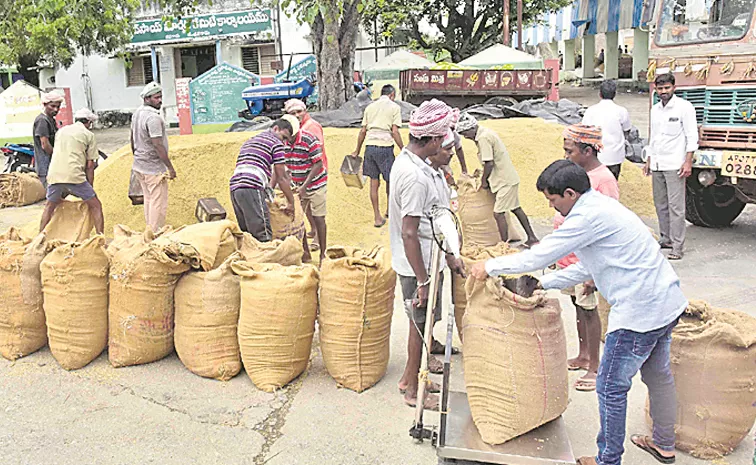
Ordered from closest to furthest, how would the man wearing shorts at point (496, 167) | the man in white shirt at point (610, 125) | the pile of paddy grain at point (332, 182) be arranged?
the man wearing shorts at point (496, 167) → the man in white shirt at point (610, 125) → the pile of paddy grain at point (332, 182)

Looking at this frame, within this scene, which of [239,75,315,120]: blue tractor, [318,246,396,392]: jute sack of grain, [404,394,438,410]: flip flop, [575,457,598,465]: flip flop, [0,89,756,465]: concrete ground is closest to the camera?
[575,457,598,465]: flip flop

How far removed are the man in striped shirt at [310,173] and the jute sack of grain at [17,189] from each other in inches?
227

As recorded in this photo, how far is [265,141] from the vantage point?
5793 mm

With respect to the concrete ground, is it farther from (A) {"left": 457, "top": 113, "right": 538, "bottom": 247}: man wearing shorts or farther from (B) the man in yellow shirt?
(B) the man in yellow shirt

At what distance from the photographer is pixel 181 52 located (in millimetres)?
24922

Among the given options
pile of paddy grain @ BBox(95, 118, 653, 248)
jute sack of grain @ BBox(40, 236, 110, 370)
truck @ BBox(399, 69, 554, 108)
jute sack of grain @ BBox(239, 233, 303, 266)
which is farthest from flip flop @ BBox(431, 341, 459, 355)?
truck @ BBox(399, 69, 554, 108)

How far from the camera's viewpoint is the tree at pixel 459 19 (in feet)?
91.7

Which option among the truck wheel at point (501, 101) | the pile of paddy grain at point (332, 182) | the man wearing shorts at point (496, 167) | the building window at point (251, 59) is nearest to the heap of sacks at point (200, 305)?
the man wearing shorts at point (496, 167)

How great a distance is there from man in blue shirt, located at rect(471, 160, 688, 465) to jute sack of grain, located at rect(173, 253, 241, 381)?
174 centimetres

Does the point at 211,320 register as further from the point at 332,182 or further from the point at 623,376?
the point at 332,182

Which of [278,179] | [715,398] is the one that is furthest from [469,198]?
[715,398]

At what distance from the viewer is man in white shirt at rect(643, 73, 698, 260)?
261 inches

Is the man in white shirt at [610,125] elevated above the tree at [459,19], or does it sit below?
below

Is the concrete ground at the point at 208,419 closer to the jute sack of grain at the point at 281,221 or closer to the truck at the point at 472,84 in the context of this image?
the jute sack of grain at the point at 281,221
